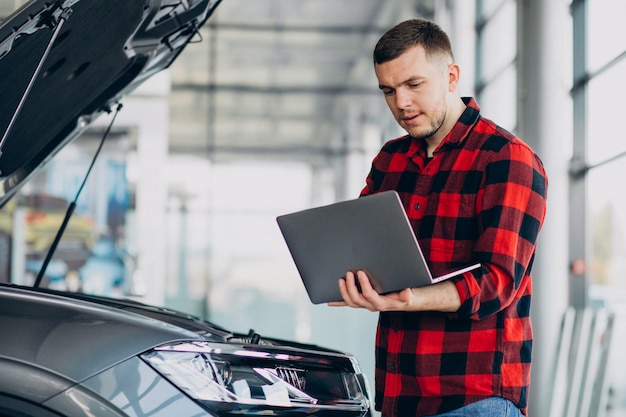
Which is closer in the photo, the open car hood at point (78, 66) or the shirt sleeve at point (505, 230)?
the shirt sleeve at point (505, 230)

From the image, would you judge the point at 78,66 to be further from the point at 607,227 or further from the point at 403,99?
the point at 607,227

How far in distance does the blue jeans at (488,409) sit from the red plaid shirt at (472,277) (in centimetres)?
1

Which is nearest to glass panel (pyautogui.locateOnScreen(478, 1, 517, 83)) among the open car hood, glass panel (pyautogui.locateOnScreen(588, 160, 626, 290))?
glass panel (pyautogui.locateOnScreen(588, 160, 626, 290))

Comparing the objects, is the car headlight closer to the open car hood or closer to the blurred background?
the open car hood

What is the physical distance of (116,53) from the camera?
2.73 meters

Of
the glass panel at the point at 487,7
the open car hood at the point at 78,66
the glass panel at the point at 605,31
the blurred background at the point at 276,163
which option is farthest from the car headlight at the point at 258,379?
the glass panel at the point at 487,7

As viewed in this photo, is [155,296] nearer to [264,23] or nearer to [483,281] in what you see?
[264,23]

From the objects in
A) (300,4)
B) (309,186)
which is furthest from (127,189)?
(300,4)

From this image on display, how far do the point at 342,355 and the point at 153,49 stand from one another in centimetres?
115

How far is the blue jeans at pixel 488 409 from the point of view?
80.9 inches

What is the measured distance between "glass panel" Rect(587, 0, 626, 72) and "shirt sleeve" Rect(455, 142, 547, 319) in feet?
15.4

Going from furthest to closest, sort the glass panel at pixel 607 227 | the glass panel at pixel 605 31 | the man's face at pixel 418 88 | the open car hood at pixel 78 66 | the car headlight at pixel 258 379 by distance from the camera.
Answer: the glass panel at pixel 607 227
the glass panel at pixel 605 31
the open car hood at pixel 78 66
the man's face at pixel 418 88
the car headlight at pixel 258 379

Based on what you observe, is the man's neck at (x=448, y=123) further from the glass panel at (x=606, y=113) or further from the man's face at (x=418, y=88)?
the glass panel at (x=606, y=113)

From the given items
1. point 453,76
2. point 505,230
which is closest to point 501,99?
point 453,76
